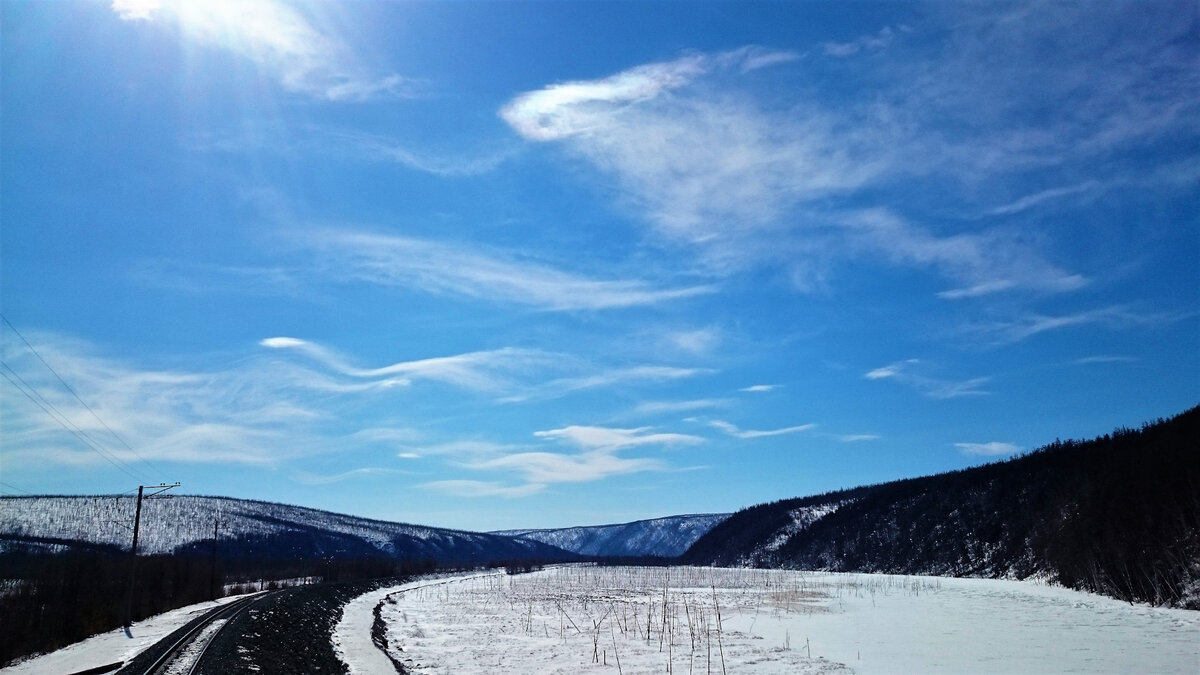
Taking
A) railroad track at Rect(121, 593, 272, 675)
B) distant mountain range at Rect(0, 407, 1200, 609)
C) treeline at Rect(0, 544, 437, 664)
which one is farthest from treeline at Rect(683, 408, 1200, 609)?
treeline at Rect(0, 544, 437, 664)

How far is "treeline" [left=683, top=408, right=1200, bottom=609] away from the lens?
4591cm

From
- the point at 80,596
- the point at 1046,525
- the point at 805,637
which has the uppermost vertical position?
the point at 1046,525

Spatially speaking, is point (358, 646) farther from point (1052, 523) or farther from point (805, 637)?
point (1052, 523)

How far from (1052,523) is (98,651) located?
9176cm

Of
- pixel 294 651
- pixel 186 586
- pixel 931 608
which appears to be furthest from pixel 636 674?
pixel 186 586

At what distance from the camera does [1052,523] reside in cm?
8400

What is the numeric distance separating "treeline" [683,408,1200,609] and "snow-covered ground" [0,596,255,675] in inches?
1922

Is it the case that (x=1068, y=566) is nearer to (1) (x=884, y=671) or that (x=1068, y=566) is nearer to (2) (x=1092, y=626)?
(2) (x=1092, y=626)

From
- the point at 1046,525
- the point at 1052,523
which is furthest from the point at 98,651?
the point at 1046,525

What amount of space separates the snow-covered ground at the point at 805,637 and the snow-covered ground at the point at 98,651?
33.6ft

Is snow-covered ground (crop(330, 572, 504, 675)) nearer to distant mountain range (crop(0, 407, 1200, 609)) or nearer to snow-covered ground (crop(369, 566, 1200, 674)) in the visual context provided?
snow-covered ground (crop(369, 566, 1200, 674))

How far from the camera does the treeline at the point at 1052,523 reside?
45906 mm

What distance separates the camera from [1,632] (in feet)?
104

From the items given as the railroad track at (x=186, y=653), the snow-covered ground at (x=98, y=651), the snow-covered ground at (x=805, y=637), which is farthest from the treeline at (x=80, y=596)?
the snow-covered ground at (x=805, y=637)
